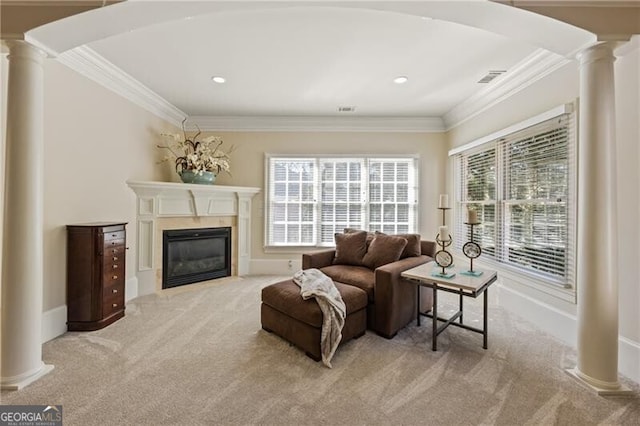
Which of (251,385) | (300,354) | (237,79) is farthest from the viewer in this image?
(237,79)

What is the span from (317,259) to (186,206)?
7.21 feet

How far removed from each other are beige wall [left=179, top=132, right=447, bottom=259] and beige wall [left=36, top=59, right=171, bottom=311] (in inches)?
57.7

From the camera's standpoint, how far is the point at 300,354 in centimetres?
222

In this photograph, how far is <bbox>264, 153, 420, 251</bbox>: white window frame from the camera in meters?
4.58

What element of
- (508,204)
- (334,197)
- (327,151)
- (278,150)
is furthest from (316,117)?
(508,204)

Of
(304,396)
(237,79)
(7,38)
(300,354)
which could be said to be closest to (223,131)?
(237,79)

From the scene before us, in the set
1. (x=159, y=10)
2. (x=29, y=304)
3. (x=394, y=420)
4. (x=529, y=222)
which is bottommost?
(x=394, y=420)

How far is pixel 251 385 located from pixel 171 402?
1.58 ft

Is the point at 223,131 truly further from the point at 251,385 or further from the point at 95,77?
the point at 251,385

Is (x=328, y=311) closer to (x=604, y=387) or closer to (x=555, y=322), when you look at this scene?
(x=604, y=387)

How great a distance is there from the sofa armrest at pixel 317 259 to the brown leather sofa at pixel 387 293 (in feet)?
0.74

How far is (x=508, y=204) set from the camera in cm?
316

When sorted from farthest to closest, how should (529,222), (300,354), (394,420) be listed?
(529,222), (300,354), (394,420)

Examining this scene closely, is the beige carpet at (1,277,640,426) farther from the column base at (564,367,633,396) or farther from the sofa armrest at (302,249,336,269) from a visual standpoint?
the sofa armrest at (302,249,336,269)
